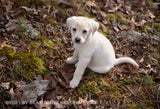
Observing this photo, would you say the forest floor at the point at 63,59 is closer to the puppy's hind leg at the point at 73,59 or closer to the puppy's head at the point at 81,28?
the puppy's hind leg at the point at 73,59

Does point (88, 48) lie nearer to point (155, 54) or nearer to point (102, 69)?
point (102, 69)

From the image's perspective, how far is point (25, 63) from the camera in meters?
3.74

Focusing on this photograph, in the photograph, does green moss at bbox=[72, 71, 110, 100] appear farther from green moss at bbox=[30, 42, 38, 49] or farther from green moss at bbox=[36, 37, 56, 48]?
green moss at bbox=[30, 42, 38, 49]

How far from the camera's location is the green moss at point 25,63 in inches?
142

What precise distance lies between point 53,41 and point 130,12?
3.73 meters

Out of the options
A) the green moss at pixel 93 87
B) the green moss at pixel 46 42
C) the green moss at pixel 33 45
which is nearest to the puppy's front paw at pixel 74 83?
the green moss at pixel 93 87

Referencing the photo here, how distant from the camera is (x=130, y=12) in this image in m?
6.45

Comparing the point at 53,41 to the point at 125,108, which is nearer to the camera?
the point at 125,108

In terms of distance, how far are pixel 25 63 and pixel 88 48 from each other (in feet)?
5.21

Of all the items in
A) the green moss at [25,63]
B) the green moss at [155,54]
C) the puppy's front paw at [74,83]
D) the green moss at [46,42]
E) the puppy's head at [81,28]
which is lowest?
the puppy's front paw at [74,83]

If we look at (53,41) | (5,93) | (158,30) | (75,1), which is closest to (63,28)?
(53,41)

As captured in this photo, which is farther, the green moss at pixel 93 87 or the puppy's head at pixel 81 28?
the green moss at pixel 93 87

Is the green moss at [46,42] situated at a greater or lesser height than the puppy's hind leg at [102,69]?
greater

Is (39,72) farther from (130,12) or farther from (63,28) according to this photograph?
(130,12)
